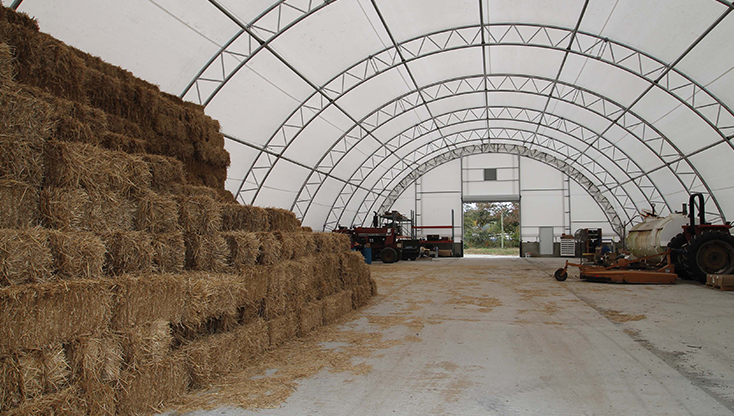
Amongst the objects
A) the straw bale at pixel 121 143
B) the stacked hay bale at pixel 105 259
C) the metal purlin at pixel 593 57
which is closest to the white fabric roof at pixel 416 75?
the metal purlin at pixel 593 57

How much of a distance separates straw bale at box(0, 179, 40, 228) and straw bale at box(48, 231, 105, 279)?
0.31m

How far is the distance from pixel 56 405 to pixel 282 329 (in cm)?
325

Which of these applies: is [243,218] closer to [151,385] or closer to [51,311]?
[151,385]

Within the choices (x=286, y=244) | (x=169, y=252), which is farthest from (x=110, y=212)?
(x=286, y=244)

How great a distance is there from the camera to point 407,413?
3.72m

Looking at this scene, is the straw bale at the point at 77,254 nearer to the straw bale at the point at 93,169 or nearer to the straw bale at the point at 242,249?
the straw bale at the point at 93,169

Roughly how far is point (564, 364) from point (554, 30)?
1350 cm

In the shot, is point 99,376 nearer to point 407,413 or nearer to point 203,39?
point 407,413

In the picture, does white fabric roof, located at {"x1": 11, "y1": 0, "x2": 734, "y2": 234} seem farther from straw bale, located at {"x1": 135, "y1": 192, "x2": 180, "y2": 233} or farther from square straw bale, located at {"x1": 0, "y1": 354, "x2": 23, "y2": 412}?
square straw bale, located at {"x1": 0, "y1": 354, "x2": 23, "y2": 412}

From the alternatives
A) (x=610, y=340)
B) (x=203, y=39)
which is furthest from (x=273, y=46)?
(x=610, y=340)

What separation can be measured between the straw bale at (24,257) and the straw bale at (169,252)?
3.38 feet

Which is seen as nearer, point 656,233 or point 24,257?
point 24,257

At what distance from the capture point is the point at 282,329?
6098 millimetres

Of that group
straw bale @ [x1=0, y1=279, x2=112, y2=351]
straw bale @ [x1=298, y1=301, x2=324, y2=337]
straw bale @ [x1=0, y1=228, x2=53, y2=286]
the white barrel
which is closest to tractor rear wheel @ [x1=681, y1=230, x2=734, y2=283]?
the white barrel
